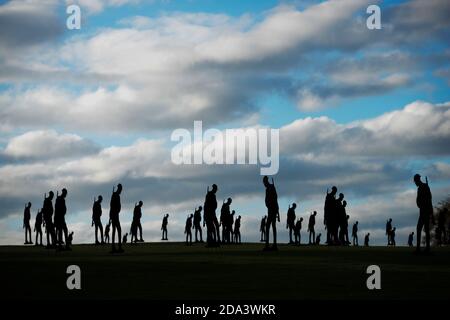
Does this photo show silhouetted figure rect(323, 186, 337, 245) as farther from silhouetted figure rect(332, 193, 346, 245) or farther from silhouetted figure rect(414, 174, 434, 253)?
silhouetted figure rect(414, 174, 434, 253)

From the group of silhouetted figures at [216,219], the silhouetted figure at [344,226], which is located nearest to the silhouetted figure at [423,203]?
the group of silhouetted figures at [216,219]

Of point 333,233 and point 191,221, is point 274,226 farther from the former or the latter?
point 191,221

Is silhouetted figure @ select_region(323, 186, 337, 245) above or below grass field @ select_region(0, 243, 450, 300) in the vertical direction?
above

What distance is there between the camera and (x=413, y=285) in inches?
655

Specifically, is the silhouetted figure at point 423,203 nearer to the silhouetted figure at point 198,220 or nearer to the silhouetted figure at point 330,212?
the silhouetted figure at point 330,212

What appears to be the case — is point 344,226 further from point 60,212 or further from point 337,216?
point 60,212

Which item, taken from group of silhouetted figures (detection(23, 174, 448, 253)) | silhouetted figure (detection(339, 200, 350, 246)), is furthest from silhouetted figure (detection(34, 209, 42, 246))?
silhouetted figure (detection(339, 200, 350, 246))

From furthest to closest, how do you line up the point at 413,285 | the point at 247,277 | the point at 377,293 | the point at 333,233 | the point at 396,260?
the point at 333,233
the point at 396,260
the point at 247,277
the point at 413,285
the point at 377,293

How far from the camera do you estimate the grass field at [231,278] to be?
50.2 ft

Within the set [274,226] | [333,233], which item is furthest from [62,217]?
[333,233]

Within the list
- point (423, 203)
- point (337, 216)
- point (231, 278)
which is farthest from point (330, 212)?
point (231, 278)

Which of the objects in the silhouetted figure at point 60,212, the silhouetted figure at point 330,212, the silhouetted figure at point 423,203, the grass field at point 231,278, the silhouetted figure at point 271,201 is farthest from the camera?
the silhouetted figure at point 330,212

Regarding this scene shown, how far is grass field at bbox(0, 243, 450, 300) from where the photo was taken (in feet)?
50.2
